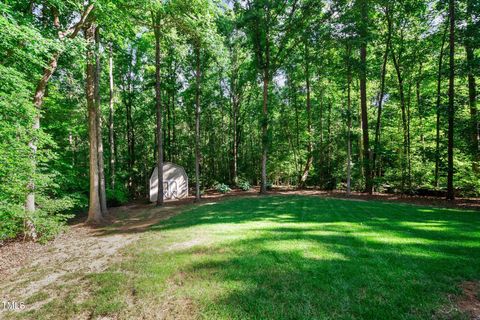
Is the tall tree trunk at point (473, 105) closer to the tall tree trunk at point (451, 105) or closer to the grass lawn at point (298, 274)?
the tall tree trunk at point (451, 105)

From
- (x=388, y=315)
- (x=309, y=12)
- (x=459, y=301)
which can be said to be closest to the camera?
(x=388, y=315)

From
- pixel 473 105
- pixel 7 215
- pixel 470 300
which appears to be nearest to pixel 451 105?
pixel 473 105

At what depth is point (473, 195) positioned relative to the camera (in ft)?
39.2

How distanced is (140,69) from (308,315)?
25.5 metres

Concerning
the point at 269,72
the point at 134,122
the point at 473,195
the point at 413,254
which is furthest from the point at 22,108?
the point at 134,122

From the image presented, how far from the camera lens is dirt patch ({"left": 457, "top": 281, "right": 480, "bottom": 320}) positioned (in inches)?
108

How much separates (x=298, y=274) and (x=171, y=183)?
16343 millimetres

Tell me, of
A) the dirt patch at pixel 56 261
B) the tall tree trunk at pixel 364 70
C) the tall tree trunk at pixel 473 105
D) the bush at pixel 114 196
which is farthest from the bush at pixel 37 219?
the tall tree trunk at pixel 473 105

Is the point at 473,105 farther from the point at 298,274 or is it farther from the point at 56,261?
the point at 56,261

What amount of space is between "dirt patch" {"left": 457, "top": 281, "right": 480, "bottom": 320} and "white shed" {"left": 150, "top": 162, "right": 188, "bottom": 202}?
56.3 feet

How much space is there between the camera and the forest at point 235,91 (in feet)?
22.1

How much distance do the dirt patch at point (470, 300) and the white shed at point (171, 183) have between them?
17.2 meters

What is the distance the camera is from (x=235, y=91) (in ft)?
82.2

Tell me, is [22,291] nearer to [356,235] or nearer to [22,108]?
[22,108]
